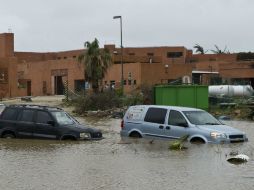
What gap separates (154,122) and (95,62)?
41.3m

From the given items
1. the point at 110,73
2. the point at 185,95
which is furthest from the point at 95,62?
the point at 185,95

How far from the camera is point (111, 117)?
140 ft

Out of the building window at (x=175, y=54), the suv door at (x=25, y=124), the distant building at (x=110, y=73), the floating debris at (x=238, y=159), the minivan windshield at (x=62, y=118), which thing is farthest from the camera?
the building window at (x=175, y=54)

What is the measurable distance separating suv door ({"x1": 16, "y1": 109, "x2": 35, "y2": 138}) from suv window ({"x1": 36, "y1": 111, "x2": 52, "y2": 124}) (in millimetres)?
259

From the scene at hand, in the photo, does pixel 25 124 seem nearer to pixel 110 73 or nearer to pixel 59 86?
pixel 110 73

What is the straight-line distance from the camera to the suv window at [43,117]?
67.7ft

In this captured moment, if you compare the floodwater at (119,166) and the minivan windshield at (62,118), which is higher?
the minivan windshield at (62,118)

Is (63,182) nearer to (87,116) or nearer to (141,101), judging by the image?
(87,116)

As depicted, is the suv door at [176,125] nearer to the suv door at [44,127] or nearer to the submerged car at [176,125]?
the submerged car at [176,125]

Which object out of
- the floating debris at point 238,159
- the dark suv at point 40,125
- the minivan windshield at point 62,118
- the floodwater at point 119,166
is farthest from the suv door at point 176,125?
the floating debris at point 238,159

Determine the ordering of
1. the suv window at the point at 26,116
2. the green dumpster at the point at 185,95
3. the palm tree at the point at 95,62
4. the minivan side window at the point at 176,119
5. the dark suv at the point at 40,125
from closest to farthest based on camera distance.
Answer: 1. the minivan side window at the point at 176,119
2. the dark suv at the point at 40,125
3. the suv window at the point at 26,116
4. the green dumpster at the point at 185,95
5. the palm tree at the point at 95,62

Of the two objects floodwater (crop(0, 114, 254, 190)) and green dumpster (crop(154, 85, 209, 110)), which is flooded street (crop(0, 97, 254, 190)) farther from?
green dumpster (crop(154, 85, 209, 110))

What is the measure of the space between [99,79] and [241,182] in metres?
51.0

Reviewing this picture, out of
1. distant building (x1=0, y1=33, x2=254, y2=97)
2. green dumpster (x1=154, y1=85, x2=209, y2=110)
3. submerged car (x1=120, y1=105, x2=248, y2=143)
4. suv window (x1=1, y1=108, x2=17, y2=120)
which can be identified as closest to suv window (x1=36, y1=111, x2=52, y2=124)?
suv window (x1=1, y1=108, x2=17, y2=120)
